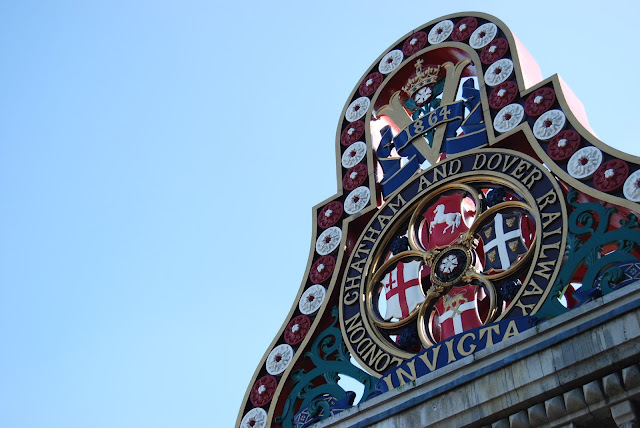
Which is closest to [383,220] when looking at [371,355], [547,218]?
[371,355]

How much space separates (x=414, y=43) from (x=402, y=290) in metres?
6.05

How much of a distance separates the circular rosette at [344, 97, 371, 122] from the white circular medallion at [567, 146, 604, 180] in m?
5.79

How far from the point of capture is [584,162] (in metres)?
19.6

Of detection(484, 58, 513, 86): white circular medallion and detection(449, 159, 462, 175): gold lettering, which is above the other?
detection(484, 58, 513, 86): white circular medallion

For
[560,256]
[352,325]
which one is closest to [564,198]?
[560,256]

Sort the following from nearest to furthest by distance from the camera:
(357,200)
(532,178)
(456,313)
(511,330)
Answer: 1. (511,330)
2. (456,313)
3. (532,178)
4. (357,200)

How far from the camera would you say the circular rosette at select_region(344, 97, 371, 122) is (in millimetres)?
24516

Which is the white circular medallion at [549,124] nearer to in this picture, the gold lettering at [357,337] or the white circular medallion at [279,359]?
the gold lettering at [357,337]

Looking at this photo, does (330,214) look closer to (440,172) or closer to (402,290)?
(440,172)

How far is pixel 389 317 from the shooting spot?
67.6 feet

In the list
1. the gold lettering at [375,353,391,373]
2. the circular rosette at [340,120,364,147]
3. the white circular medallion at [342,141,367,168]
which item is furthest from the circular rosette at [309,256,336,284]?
the circular rosette at [340,120,364,147]

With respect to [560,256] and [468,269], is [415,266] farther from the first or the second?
[560,256]

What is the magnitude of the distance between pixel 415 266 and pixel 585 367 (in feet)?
18.1

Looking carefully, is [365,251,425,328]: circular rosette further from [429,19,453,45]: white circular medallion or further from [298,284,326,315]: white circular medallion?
[429,19,453,45]: white circular medallion
